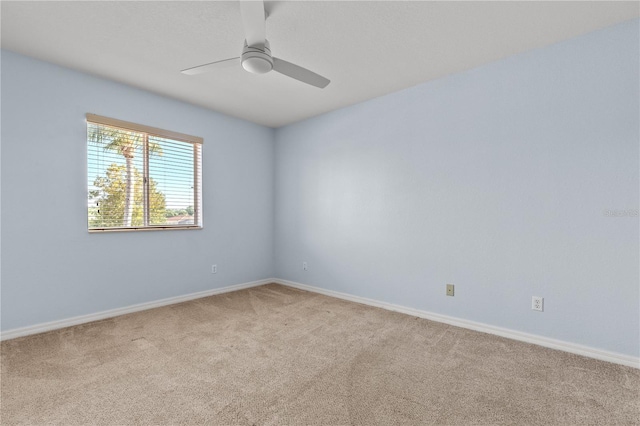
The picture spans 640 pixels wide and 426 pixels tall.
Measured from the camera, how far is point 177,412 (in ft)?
5.25

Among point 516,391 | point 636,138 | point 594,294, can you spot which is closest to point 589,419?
point 516,391

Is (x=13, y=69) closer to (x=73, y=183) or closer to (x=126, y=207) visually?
(x=73, y=183)

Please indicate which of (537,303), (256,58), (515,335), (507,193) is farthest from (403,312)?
(256,58)

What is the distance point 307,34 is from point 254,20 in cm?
73

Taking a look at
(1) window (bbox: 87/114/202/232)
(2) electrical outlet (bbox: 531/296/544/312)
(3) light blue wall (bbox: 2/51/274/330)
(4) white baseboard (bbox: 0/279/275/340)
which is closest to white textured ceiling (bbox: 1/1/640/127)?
(3) light blue wall (bbox: 2/51/274/330)

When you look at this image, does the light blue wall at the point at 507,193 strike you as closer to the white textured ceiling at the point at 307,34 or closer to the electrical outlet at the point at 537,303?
the electrical outlet at the point at 537,303

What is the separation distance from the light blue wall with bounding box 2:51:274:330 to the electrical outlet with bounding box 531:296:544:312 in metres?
3.44

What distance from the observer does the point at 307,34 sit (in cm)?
226

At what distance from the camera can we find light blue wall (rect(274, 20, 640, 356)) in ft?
7.06

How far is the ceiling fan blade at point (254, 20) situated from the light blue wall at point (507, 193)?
1920mm

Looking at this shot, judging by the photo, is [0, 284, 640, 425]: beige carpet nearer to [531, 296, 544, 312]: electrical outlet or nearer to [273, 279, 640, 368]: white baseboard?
[273, 279, 640, 368]: white baseboard

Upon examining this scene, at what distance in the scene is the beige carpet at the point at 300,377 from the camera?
62.6 inches

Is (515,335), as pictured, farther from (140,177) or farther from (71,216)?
(71,216)

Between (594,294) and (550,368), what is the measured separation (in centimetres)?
66
